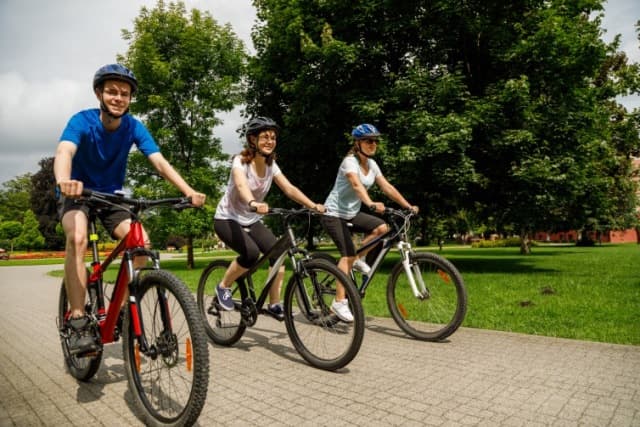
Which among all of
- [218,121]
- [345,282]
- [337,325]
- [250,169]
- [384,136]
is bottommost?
[337,325]

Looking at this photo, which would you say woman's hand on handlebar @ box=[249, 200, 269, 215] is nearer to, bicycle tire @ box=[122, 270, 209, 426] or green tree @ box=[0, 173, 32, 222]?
bicycle tire @ box=[122, 270, 209, 426]

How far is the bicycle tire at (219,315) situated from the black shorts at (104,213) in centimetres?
152

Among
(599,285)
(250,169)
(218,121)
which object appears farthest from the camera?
(218,121)

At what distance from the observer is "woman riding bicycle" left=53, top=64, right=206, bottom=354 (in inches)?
124

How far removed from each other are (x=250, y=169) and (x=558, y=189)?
458 inches

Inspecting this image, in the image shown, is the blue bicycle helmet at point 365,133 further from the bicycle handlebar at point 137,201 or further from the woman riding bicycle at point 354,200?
the bicycle handlebar at point 137,201

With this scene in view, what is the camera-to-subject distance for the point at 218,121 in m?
21.6

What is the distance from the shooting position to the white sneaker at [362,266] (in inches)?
212

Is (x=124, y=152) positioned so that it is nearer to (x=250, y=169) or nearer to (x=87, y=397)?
(x=250, y=169)

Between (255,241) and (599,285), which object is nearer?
→ (255,241)

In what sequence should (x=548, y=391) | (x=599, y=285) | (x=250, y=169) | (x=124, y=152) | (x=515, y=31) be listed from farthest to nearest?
(x=515, y=31) < (x=599, y=285) < (x=250, y=169) < (x=124, y=152) < (x=548, y=391)

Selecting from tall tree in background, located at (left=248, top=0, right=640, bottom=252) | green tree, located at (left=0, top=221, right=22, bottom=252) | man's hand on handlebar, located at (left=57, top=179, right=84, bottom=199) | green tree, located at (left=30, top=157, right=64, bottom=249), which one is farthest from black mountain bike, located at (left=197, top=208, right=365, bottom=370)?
green tree, located at (left=30, top=157, right=64, bottom=249)

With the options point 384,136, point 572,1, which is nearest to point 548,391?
point 384,136

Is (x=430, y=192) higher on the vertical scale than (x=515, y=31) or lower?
lower
